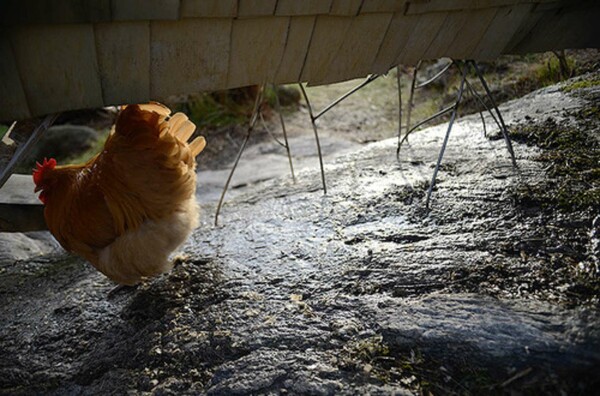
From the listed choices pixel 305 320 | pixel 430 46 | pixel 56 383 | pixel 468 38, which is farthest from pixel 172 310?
pixel 468 38

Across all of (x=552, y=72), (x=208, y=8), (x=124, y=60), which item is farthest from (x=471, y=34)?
(x=552, y=72)

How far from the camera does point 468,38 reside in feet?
7.98

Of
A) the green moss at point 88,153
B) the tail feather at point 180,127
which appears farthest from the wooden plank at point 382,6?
the green moss at point 88,153

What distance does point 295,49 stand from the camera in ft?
6.97

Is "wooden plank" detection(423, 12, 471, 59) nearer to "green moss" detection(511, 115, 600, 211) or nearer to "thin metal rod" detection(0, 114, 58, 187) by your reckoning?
"green moss" detection(511, 115, 600, 211)

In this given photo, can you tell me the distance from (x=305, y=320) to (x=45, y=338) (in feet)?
4.66

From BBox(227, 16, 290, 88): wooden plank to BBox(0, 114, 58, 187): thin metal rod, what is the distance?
2.36 feet

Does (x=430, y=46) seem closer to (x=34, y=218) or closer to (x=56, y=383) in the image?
(x=56, y=383)

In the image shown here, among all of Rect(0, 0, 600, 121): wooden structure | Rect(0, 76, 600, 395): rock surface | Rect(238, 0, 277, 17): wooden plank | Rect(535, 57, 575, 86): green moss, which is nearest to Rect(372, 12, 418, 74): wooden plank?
Rect(0, 0, 600, 121): wooden structure

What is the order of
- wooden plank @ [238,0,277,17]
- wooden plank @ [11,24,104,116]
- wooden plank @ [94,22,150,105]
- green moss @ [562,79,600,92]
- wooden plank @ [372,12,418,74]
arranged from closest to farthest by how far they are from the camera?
1. wooden plank @ [11,24,104,116]
2. wooden plank @ [94,22,150,105]
3. wooden plank @ [238,0,277,17]
4. wooden plank @ [372,12,418,74]
5. green moss @ [562,79,600,92]

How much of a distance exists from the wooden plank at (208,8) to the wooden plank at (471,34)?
1155 mm

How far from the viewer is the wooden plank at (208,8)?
70.2 inches

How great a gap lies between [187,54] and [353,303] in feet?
4.24

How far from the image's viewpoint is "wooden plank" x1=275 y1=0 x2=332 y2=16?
1938mm
